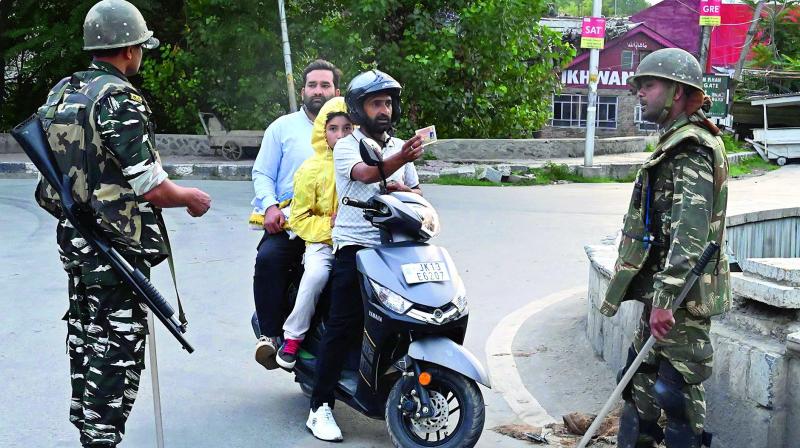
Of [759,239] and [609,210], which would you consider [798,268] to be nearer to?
[759,239]

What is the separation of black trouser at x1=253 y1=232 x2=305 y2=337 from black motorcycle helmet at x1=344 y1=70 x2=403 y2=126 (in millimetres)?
866

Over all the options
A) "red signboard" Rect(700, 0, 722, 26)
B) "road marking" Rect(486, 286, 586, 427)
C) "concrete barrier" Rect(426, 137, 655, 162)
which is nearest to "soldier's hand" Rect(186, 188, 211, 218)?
"road marking" Rect(486, 286, 586, 427)

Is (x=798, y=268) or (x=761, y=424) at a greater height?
(x=798, y=268)

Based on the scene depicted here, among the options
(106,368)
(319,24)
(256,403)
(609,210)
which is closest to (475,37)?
(319,24)

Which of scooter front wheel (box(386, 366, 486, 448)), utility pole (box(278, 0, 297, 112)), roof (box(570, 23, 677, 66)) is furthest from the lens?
roof (box(570, 23, 677, 66))

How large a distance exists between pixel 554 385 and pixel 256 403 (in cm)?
169

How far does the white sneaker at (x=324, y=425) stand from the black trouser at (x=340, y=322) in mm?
68

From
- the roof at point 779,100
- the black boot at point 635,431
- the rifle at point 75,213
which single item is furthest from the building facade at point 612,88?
the rifle at point 75,213

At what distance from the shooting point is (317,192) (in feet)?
16.8

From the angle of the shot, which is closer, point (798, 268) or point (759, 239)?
point (798, 268)

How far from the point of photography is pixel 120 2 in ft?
13.3

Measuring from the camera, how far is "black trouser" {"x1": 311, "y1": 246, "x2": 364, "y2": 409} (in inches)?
191

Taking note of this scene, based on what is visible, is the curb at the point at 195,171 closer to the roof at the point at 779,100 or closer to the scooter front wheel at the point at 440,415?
the scooter front wheel at the point at 440,415

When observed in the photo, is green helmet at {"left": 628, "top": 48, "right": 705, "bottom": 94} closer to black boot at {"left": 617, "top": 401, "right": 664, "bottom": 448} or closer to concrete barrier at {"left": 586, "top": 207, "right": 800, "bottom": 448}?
concrete barrier at {"left": 586, "top": 207, "right": 800, "bottom": 448}
